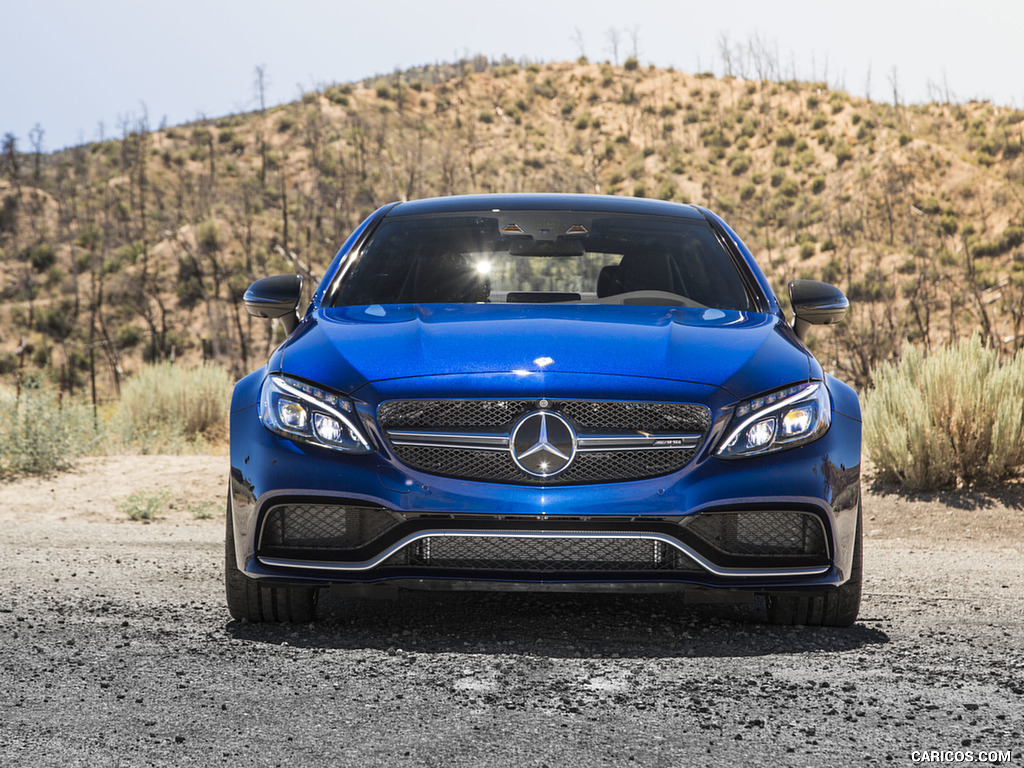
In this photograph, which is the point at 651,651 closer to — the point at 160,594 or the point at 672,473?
the point at 672,473

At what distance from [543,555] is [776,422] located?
2.86 ft

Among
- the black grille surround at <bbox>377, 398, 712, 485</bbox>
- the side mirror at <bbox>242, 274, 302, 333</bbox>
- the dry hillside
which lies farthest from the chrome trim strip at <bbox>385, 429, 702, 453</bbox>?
the dry hillside

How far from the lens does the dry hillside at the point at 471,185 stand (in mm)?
35594

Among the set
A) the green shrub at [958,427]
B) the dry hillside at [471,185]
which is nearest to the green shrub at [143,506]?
the green shrub at [958,427]

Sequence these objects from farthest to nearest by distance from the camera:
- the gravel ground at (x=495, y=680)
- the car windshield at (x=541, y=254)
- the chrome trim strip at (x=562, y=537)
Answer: the car windshield at (x=541, y=254)
the chrome trim strip at (x=562, y=537)
the gravel ground at (x=495, y=680)

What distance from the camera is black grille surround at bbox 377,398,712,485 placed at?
3475 mm

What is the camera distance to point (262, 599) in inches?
150

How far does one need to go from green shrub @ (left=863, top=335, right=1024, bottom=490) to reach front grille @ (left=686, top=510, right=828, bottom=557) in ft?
17.6

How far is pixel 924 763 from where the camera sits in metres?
2.54

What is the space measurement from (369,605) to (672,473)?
147cm

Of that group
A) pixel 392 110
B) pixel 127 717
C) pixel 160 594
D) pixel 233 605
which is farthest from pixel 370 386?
pixel 392 110

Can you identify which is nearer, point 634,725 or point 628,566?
point 634,725

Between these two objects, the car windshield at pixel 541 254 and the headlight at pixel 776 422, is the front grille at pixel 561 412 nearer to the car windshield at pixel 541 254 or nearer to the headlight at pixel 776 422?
the headlight at pixel 776 422

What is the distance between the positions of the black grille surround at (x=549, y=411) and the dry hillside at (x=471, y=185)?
24769 millimetres
